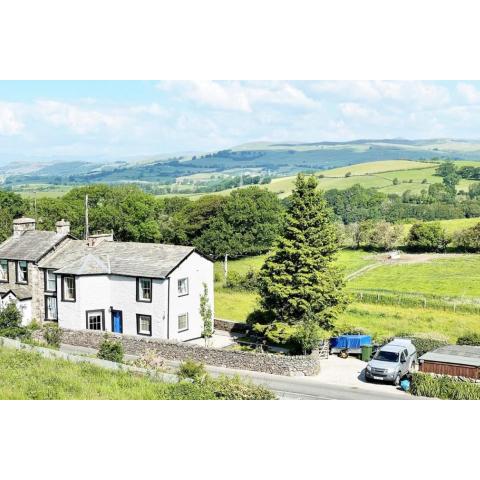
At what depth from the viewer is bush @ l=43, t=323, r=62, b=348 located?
36344 mm

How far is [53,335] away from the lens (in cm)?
3659

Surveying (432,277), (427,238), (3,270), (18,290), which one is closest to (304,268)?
(18,290)

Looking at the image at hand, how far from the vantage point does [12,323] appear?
38.1 meters

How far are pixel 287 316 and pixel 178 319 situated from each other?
257 inches

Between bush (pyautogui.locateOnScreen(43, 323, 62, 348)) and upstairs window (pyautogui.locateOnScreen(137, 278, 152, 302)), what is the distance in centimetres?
494

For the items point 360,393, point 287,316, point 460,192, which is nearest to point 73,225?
point 287,316

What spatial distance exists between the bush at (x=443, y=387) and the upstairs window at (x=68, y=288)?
67.6 feet

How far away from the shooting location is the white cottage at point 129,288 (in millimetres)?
36938

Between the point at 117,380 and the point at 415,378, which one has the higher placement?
the point at 117,380

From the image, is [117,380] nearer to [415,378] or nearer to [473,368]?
[415,378]

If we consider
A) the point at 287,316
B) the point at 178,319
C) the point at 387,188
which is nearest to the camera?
the point at 287,316

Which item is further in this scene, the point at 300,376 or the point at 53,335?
the point at 53,335

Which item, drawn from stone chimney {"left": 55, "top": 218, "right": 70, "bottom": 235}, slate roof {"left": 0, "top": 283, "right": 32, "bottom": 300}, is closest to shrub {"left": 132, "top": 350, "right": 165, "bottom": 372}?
slate roof {"left": 0, "top": 283, "right": 32, "bottom": 300}

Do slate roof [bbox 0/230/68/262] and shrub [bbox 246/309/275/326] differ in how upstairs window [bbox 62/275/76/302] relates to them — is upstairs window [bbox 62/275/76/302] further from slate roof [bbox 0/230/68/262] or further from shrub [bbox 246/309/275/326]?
shrub [bbox 246/309/275/326]
